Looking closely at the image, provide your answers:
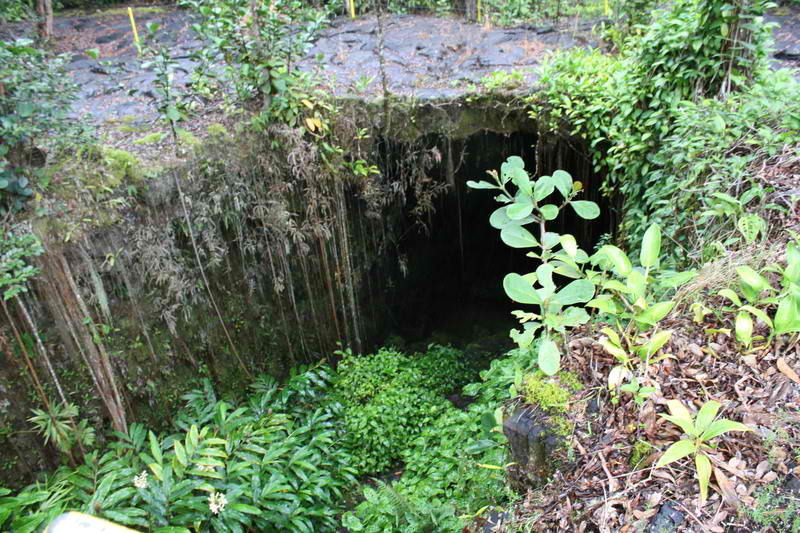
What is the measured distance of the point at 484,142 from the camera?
6.79 meters

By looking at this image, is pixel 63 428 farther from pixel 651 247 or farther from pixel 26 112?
pixel 651 247

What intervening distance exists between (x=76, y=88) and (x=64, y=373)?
2269 millimetres

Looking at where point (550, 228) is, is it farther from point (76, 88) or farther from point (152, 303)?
point (76, 88)

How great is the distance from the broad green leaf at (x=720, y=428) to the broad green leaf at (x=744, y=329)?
472 mm

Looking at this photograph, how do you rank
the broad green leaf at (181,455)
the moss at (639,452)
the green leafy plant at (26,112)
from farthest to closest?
the broad green leaf at (181,455) < the green leafy plant at (26,112) < the moss at (639,452)

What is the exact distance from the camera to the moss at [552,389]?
1977 millimetres

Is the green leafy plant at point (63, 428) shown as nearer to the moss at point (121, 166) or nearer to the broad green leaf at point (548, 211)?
the moss at point (121, 166)

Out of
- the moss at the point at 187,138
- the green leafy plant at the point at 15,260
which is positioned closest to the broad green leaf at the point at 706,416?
the green leafy plant at the point at 15,260

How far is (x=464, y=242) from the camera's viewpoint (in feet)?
28.3

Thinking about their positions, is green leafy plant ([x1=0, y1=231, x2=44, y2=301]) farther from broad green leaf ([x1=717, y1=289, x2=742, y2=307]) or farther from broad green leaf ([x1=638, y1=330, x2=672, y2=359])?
broad green leaf ([x1=717, y1=289, x2=742, y2=307])

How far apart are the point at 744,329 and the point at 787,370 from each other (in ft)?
0.63

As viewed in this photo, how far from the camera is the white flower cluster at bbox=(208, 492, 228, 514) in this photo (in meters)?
3.13

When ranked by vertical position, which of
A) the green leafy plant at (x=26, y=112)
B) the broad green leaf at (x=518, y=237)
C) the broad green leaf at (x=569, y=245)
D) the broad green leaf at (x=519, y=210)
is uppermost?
the green leafy plant at (x=26, y=112)

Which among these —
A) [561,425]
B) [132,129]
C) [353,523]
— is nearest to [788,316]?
[561,425]
